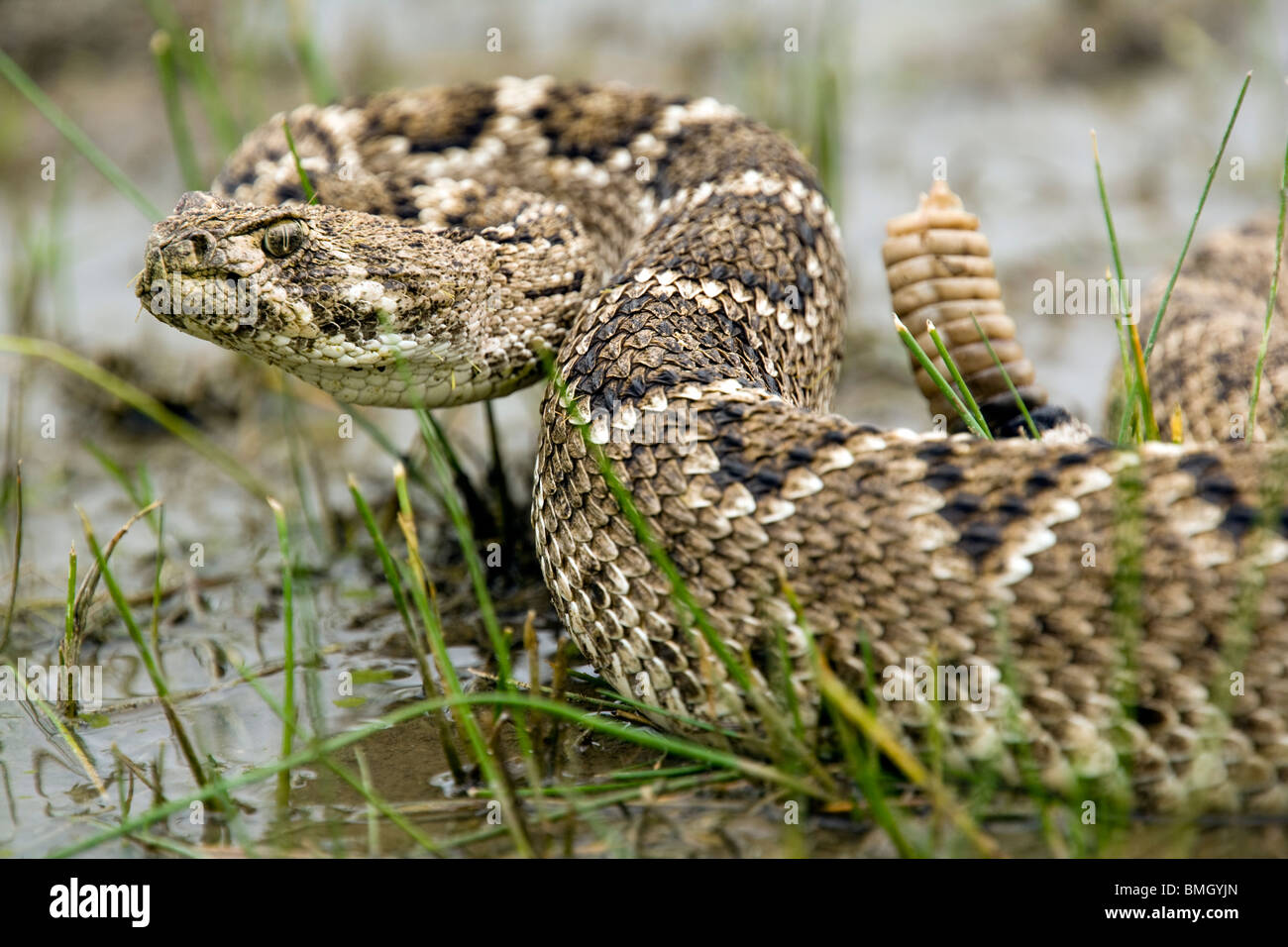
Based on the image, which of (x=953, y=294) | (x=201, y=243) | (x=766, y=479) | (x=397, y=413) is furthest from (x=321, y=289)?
(x=397, y=413)

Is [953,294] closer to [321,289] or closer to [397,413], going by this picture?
[321,289]

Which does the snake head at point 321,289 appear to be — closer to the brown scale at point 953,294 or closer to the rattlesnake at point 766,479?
the rattlesnake at point 766,479

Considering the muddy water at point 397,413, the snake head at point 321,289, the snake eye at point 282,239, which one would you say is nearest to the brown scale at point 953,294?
→ the snake head at point 321,289

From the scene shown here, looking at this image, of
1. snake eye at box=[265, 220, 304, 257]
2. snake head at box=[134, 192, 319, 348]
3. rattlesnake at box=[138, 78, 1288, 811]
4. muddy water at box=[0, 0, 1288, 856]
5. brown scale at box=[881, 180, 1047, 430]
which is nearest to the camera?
rattlesnake at box=[138, 78, 1288, 811]

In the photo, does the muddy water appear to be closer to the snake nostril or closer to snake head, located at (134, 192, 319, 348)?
snake head, located at (134, 192, 319, 348)

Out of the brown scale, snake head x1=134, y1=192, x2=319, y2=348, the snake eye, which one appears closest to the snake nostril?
snake head x1=134, y1=192, x2=319, y2=348
